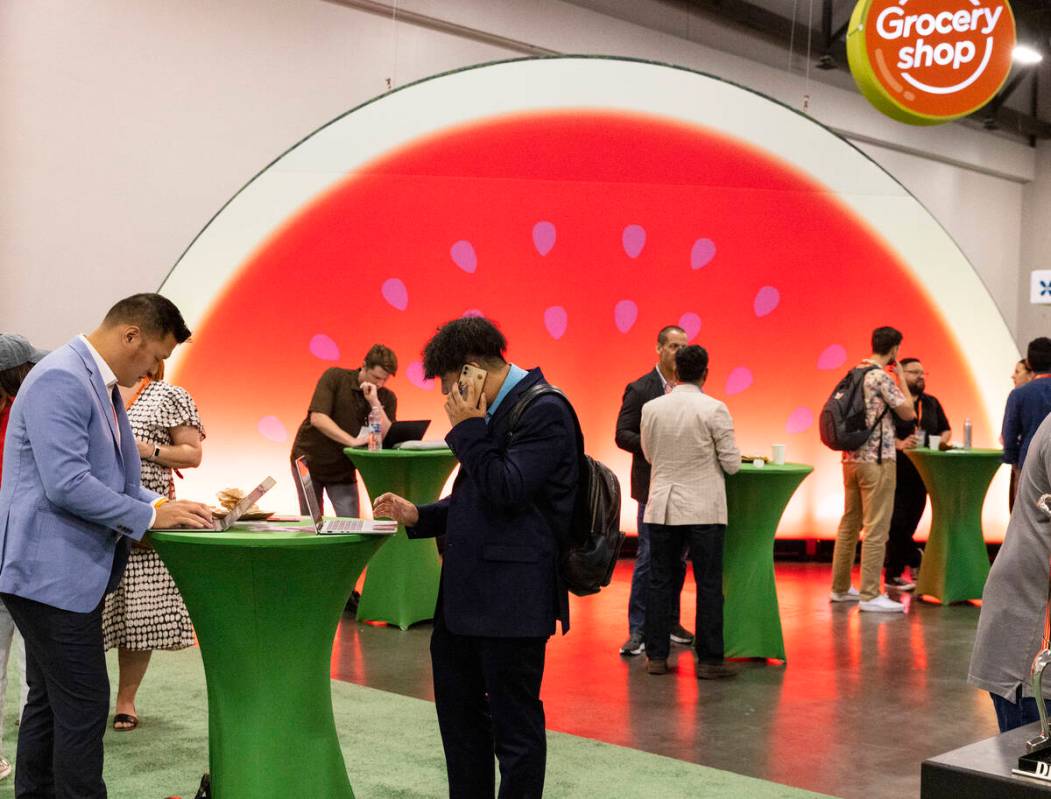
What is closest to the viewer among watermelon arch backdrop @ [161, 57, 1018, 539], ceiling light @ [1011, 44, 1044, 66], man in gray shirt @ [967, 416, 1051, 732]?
man in gray shirt @ [967, 416, 1051, 732]

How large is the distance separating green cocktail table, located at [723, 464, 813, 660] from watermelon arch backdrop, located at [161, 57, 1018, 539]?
2.78 meters

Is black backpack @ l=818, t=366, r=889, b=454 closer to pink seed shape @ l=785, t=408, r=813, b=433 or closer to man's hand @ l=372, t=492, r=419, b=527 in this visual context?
pink seed shape @ l=785, t=408, r=813, b=433

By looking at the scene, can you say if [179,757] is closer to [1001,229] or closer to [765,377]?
[765,377]

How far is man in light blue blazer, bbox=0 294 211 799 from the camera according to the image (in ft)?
8.38

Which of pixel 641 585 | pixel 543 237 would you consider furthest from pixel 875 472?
pixel 543 237

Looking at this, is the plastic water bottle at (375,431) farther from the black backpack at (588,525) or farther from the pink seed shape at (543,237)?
the black backpack at (588,525)

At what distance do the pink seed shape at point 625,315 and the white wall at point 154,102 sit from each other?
2.14 meters

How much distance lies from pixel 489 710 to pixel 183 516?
855 millimetres

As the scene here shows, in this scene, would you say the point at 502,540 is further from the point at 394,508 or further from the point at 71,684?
the point at 71,684

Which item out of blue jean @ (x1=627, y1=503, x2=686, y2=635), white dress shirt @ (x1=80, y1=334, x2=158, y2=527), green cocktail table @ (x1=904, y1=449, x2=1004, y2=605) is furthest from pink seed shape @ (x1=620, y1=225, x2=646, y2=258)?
white dress shirt @ (x1=80, y1=334, x2=158, y2=527)

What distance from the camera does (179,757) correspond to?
377 centimetres

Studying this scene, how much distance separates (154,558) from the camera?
12.6ft

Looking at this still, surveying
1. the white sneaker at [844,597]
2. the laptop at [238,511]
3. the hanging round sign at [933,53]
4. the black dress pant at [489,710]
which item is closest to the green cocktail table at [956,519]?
the white sneaker at [844,597]

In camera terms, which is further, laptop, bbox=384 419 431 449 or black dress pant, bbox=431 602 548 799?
laptop, bbox=384 419 431 449
